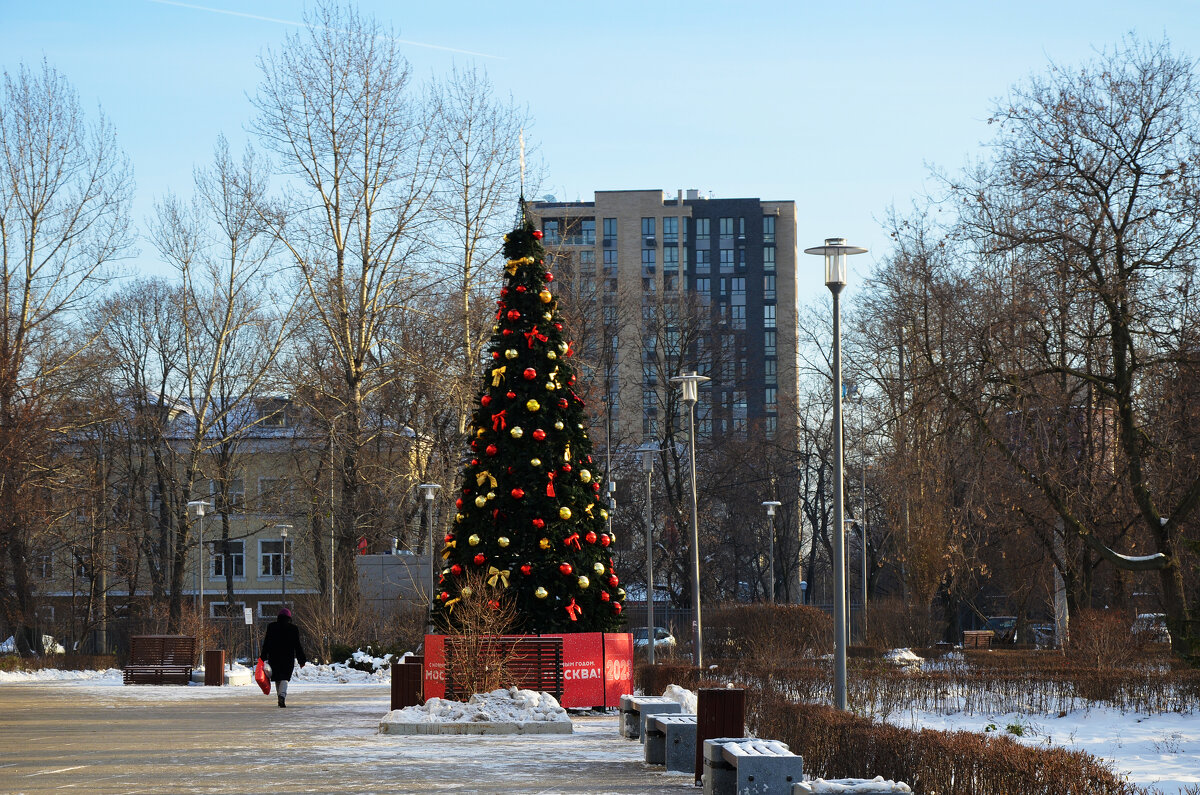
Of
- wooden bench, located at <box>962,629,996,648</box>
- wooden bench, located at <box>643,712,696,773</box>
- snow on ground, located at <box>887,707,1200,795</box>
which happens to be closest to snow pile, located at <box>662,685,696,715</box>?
snow on ground, located at <box>887,707,1200,795</box>

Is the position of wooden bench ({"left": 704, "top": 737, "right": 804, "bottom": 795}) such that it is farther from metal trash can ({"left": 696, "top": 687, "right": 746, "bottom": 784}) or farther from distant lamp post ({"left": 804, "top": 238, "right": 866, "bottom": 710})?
distant lamp post ({"left": 804, "top": 238, "right": 866, "bottom": 710})

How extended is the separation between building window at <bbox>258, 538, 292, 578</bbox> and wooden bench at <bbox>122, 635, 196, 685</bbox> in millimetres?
37520

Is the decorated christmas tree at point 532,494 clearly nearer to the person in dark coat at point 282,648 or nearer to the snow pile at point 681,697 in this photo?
the person in dark coat at point 282,648

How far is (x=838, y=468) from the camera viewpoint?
1539 cm

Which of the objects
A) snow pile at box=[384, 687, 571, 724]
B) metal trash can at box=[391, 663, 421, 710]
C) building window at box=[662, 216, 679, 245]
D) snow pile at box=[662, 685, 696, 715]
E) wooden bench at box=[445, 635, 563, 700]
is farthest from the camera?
building window at box=[662, 216, 679, 245]

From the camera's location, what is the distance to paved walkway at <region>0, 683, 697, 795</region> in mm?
11805

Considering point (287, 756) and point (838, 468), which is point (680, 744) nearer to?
point (838, 468)

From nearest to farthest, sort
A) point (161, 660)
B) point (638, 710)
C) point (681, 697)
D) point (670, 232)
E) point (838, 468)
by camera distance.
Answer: point (838, 468) → point (638, 710) → point (681, 697) → point (161, 660) → point (670, 232)

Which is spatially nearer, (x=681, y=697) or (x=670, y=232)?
(x=681, y=697)

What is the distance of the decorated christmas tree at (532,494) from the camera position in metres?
20.2

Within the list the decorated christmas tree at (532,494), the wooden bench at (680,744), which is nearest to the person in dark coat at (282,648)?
the decorated christmas tree at (532,494)

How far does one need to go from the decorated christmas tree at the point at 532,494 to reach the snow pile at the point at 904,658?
1018 centimetres

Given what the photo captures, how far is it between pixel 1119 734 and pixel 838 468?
590cm

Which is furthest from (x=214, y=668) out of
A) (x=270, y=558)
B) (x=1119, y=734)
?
(x=270, y=558)
